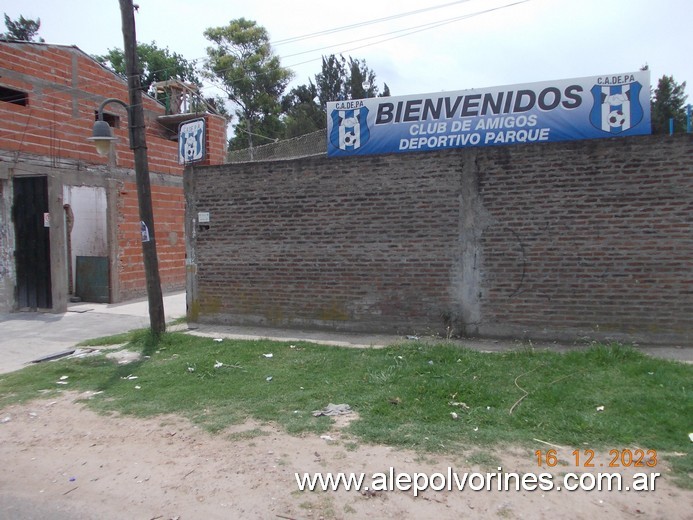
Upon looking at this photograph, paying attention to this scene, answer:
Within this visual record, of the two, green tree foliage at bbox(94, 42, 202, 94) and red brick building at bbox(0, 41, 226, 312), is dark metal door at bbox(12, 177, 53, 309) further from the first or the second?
green tree foliage at bbox(94, 42, 202, 94)

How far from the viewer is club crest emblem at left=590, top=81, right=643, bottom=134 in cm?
794

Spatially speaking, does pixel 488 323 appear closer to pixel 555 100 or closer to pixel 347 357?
pixel 347 357

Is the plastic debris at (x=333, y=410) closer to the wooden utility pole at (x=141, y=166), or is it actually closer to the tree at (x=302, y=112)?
the wooden utility pole at (x=141, y=166)

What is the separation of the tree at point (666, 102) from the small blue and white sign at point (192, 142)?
21.0 m

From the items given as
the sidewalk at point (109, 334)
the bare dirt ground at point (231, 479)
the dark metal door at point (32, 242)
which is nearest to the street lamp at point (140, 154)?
the sidewalk at point (109, 334)

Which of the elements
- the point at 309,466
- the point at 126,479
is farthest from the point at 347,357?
the point at 126,479

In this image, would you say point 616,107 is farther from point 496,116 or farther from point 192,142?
point 192,142

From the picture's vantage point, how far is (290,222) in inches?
371

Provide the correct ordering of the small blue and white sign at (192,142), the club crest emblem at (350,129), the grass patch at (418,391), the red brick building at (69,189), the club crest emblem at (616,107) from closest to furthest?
the grass patch at (418,391) → the club crest emblem at (616,107) → the club crest emblem at (350,129) → the small blue and white sign at (192,142) → the red brick building at (69,189)

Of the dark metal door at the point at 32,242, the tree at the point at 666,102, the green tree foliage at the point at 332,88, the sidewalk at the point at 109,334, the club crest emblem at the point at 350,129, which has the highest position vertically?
the green tree foliage at the point at 332,88

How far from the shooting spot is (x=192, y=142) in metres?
10.5

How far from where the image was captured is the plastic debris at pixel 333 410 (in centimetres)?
534

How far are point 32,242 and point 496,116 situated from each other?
36.6 ft

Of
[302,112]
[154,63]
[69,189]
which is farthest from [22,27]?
[69,189]
